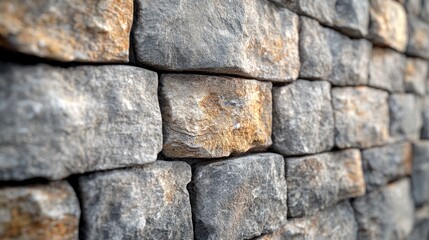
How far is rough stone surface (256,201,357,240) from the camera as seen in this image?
1972 mm

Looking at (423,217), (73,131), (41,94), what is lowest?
(423,217)

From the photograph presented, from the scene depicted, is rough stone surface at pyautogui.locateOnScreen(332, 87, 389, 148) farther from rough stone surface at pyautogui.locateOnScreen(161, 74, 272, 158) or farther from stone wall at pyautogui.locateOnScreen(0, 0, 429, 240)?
rough stone surface at pyautogui.locateOnScreen(161, 74, 272, 158)

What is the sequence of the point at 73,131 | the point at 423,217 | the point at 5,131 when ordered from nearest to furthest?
the point at 5,131
the point at 73,131
the point at 423,217

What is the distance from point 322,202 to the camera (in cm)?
216

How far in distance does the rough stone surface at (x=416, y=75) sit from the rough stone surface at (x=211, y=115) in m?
1.76

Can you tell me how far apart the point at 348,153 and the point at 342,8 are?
82cm

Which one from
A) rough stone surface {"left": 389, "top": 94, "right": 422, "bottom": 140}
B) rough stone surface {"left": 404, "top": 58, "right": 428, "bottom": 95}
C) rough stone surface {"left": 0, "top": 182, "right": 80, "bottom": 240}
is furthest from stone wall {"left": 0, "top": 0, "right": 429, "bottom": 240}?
rough stone surface {"left": 404, "top": 58, "right": 428, "bottom": 95}

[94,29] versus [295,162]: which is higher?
[94,29]

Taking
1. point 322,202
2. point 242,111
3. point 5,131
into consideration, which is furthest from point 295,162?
point 5,131

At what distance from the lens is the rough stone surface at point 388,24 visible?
103 inches

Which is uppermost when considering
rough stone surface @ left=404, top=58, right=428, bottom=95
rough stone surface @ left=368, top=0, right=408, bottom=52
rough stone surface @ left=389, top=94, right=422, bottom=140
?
rough stone surface @ left=368, top=0, right=408, bottom=52

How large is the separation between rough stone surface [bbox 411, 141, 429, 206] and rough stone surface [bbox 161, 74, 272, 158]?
1.85 m

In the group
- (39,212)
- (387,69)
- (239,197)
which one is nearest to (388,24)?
(387,69)

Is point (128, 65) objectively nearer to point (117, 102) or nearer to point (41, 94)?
point (117, 102)
